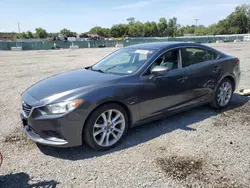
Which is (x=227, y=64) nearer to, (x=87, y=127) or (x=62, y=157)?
(x=87, y=127)

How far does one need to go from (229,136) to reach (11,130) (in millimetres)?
3852

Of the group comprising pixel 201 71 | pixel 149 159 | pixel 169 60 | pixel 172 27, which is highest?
pixel 172 27

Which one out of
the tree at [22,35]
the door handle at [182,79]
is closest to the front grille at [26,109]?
the door handle at [182,79]

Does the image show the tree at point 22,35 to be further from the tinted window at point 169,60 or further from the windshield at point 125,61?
the tinted window at point 169,60

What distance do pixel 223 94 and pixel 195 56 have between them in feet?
3.95

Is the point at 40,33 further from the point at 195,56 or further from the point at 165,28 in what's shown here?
the point at 195,56

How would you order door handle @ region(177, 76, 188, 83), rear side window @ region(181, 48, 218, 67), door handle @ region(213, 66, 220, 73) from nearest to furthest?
door handle @ region(177, 76, 188, 83)
rear side window @ region(181, 48, 218, 67)
door handle @ region(213, 66, 220, 73)

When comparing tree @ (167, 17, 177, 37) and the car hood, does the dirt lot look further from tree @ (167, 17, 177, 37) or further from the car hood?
tree @ (167, 17, 177, 37)

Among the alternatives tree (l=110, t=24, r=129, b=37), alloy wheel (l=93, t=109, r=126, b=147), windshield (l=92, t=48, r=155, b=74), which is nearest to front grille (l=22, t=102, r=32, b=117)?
alloy wheel (l=93, t=109, r=126, b=147)

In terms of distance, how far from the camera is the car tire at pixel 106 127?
10.5ft

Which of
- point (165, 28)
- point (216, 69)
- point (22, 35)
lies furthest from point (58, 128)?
point (22, 35)

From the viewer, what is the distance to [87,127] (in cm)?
318

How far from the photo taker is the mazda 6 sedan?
3076mm

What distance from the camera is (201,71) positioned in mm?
4488
